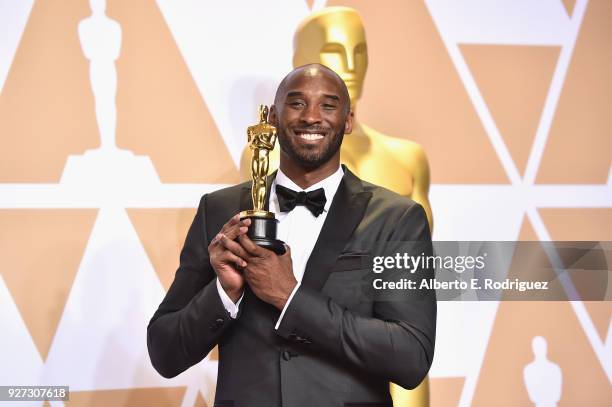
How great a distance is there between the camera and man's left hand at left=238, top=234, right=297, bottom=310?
1.69 meters

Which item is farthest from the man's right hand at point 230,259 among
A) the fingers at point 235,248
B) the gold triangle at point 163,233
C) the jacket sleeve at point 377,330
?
the gold triangle at point 163,233

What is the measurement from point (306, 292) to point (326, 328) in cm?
9

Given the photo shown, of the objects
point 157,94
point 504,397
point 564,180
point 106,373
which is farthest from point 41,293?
point 564,180

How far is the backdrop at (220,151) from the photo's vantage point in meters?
3.17

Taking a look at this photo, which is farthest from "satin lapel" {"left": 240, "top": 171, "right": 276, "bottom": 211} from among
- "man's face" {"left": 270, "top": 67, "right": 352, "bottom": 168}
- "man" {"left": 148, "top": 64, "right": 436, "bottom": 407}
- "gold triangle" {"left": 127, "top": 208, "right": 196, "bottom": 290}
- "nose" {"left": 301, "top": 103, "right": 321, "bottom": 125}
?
"gold triangle" {"left": 127, "top": 208, "right": 196, "bottom": 290}

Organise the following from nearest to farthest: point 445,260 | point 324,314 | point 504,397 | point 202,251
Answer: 1. point 324,314
2. point 202,251
3. point 445,260
4. point 504,397

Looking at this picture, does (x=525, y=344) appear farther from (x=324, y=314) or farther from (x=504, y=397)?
(x=324, y=314)

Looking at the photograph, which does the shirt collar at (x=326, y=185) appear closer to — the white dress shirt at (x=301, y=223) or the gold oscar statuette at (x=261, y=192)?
the white dress shirt at (x=301, y=223)

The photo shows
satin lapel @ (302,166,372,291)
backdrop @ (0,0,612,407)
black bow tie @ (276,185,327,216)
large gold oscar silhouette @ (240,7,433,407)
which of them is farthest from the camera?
backdrop @ (0,0,612,407)

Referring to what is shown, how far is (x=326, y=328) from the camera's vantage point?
1.72 m

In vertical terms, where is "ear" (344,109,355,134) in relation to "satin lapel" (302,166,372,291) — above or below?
above

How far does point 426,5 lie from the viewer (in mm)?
3578

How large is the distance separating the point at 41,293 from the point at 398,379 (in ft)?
5.97

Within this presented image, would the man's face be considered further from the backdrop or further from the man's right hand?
the backdrop
